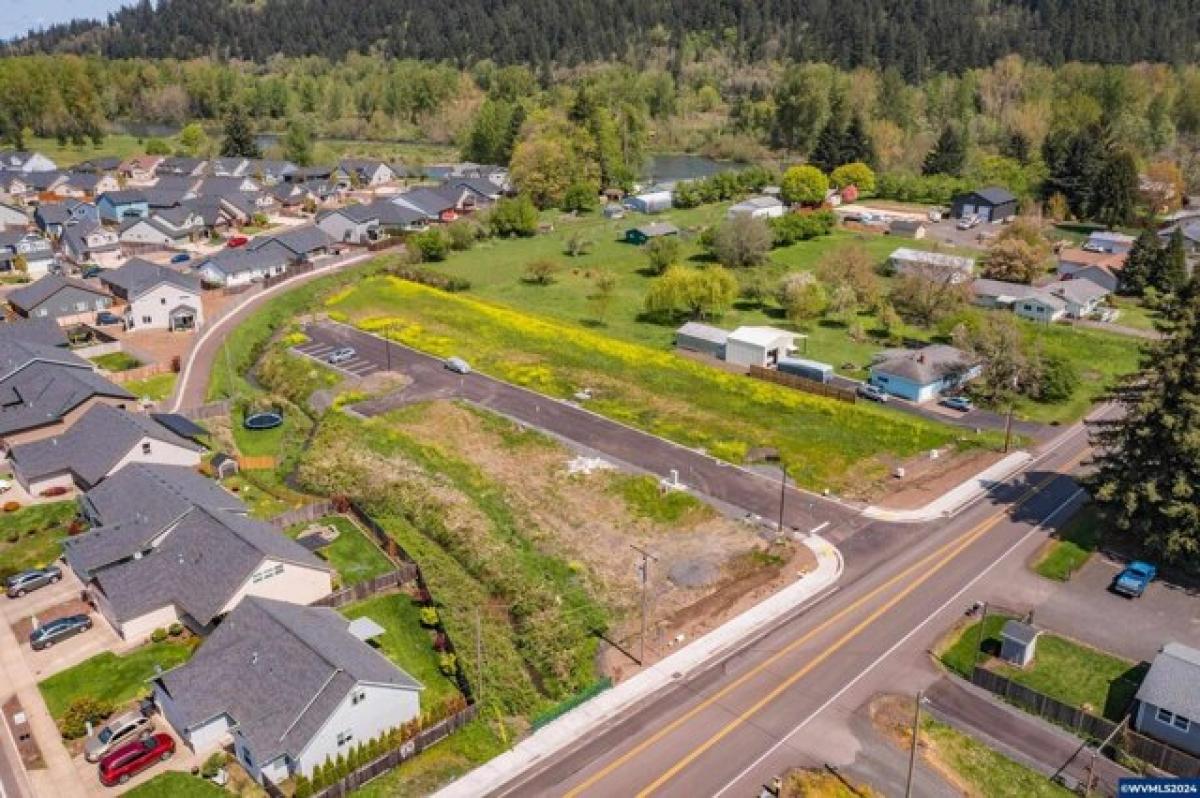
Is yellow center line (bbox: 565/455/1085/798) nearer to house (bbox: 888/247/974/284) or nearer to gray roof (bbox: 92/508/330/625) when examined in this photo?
gray roof (bbox: 92/508/330/625)

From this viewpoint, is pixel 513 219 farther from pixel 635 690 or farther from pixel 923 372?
pixel 635 690

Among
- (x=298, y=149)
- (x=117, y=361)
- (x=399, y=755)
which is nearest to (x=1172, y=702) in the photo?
(x=399, y=755)

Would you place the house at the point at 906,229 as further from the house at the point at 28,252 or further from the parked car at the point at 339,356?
the house at the point at 28,252

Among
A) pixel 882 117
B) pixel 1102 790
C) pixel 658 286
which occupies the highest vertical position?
pixel 882 117

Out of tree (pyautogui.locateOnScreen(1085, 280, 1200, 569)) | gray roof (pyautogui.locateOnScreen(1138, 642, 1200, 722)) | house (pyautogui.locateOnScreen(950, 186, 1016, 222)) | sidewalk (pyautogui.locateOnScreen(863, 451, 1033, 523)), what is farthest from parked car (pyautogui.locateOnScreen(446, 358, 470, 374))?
house (pyautogui.locateOnScreen(950, 186, 1016, 222))

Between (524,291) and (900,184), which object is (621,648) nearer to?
(524,291)

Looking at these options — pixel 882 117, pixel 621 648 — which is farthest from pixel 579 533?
pixel 882 117
